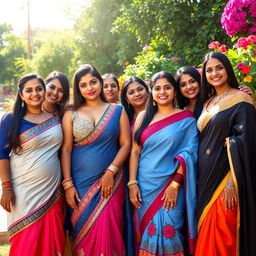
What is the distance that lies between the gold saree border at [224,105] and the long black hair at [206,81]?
0.21 m

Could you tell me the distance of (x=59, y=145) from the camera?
300cm

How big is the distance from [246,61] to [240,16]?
49.3 inches

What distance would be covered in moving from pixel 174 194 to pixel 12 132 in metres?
1.55

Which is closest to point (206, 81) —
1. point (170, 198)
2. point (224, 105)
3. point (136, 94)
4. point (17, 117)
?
point (224, 105)

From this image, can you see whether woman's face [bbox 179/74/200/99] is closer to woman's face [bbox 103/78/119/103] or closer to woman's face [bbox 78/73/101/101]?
woman's face [bbox 78/73/101/101]

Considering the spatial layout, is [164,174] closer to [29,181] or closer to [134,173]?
[134,173]

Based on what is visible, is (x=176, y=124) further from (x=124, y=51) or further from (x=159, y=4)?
(x=124, y=51)

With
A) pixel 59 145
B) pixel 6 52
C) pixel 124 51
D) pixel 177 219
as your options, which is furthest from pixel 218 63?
pixel 6 52

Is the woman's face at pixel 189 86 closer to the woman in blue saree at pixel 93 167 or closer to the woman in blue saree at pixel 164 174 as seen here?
the woman in blue saree at pixel 164 174

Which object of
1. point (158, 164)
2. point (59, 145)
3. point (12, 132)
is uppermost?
point (12, 132)

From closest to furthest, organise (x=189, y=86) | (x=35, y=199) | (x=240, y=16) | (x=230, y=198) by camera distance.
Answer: (x=230, y=198) < (x=35, y=199) < (x=189, y=86) < (x=240, y=16)

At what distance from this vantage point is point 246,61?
348cm

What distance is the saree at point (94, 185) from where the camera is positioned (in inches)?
114

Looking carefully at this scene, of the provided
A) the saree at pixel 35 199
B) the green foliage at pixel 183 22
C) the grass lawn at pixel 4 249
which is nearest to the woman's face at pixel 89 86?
the saree at pixel 35 199
